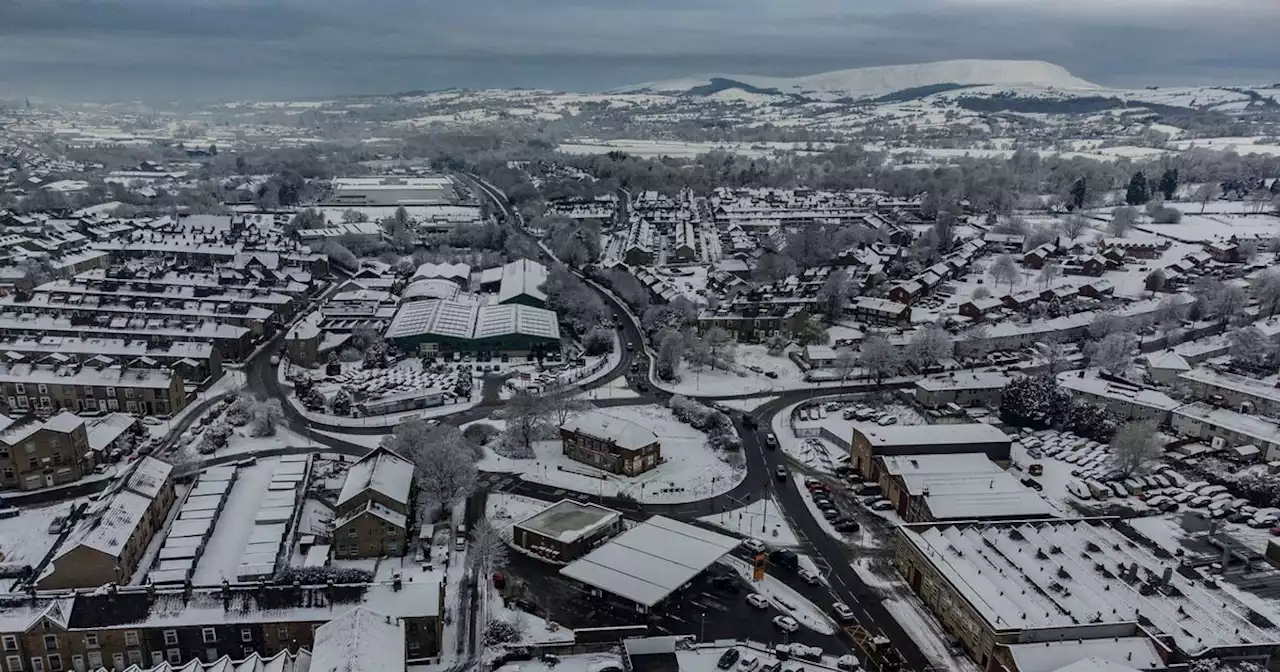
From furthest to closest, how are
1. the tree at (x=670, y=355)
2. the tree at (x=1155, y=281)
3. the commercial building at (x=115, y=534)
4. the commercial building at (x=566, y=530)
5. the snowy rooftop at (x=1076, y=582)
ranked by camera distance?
the tree at (x=1155, y=281) → the tree at (x=670, y=355) → the commercial building at (x=566, y=530) → the commercial building at (x=115, y=534) → the snowy rooftop at (x=1076, y=582)

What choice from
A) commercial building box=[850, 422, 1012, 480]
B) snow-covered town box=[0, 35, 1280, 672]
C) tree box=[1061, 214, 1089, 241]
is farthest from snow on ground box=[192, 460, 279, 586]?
tree box=[1061, 214, 1089, 241]

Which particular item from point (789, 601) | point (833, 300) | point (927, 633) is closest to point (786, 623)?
point (789, 601)

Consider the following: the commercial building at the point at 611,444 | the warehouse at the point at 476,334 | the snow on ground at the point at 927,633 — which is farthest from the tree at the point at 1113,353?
the warehouse at the point at 476,334

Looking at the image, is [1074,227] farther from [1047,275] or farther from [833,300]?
[833,300]

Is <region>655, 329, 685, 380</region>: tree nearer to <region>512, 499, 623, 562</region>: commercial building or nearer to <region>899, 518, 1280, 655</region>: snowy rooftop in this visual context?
<region>512, 499, 623, 562</region>: commercial building

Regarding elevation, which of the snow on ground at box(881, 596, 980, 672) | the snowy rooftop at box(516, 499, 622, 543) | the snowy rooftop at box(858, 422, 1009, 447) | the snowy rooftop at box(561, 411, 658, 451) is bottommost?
the snow on ground at box(881, 596, 980, 672)

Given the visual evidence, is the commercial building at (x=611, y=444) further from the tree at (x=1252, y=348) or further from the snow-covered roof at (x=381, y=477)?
the tree at (x=1252, y=348)

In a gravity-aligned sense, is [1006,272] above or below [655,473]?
above
